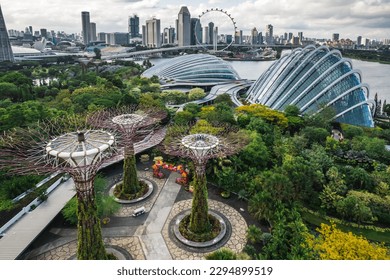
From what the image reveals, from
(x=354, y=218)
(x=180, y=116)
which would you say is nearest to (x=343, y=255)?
(x=354, y=218)

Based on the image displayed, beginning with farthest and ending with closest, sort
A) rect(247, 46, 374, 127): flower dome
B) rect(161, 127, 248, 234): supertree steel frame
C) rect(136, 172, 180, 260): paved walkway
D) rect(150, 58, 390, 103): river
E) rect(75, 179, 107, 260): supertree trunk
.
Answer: rect(150, 58, 390, 103): river < rect(247, 46, 374, 127): flower dome < rect(136, 172, 180, 260): paved walkway < rect(161, 127, 248, 234): supertree steel frame < rect(75, 179, 107, 260): supertree trunk

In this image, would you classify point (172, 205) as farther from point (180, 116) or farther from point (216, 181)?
point (180, 116)

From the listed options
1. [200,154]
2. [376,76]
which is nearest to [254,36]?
[376,76]

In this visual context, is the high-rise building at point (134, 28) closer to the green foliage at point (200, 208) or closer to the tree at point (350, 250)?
the green foliage at point (200, 208)

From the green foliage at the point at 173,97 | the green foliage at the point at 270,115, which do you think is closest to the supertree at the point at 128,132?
the green foliage at the point at 270,115

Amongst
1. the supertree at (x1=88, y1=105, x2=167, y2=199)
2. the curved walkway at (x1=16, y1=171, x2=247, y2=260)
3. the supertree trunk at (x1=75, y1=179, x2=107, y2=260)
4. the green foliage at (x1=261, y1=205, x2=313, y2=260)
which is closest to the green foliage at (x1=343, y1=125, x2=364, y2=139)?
the curved walkway at (x1=16, y1=171, x2=247, y2=260)

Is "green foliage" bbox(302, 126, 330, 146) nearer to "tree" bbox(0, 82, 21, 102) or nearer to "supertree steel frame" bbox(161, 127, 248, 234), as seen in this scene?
"supertree steel frame" bbox(161, 127, 248, 234)

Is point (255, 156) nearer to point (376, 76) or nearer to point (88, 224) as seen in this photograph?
point (88, 224)
